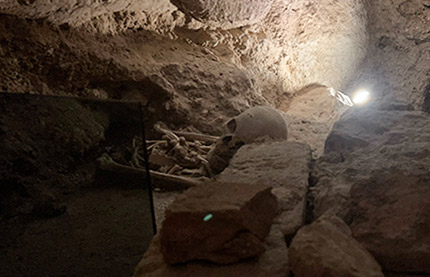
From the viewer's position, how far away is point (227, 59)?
211 inches

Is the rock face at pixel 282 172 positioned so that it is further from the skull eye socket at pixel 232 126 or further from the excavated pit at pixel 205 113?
the skull eye socket at pixel 232 126

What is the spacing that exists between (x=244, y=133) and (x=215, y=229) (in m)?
2.17

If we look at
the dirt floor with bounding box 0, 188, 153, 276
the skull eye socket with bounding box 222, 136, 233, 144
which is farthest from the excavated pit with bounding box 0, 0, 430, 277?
the skull eye socket with bounding box 222, 136, 233, 144

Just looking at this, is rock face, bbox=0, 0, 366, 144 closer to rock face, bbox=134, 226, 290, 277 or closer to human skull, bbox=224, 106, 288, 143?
human skull, bbox=224, 106, 288, 143

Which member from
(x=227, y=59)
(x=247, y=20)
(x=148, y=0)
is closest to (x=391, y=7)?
(x=247, y=20)

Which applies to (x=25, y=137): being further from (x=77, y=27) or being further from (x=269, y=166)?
(x=77, y=27)

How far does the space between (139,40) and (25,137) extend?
3.85 metres

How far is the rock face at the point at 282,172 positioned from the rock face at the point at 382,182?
0.32ft

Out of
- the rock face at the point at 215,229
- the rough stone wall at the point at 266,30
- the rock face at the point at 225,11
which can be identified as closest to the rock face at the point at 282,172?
the rock face at the point at 215,229

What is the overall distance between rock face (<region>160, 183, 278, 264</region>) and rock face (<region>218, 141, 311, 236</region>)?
40cm

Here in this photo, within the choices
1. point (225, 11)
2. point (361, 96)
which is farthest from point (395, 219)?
point (361, 96)

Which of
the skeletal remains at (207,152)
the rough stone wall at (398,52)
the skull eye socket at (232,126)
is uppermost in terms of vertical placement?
the rough stone wall at (398,52)

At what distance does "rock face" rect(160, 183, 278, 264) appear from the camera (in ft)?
3.42

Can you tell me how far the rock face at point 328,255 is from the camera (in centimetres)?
96
